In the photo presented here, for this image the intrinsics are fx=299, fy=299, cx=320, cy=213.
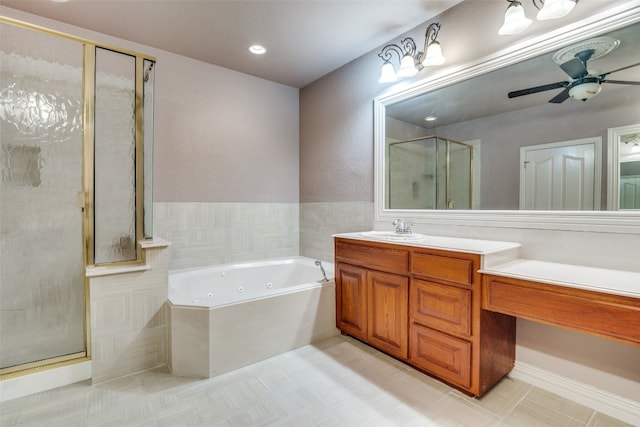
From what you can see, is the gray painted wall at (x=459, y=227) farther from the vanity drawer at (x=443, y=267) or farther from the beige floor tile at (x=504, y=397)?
the vanity drawer at (x=443, y=267)

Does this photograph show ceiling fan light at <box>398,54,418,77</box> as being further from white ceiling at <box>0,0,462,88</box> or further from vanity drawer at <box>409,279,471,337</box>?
vanity drawer at <box>409,279,471,337</box>

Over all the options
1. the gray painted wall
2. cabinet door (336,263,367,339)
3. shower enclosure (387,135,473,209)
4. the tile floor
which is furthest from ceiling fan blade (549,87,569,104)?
the tile floor

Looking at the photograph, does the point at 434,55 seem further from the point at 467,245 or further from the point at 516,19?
the point at 467,245

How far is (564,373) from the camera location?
167cm

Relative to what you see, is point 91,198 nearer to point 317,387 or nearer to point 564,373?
point 317,387

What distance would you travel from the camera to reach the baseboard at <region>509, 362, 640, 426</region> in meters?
1.47

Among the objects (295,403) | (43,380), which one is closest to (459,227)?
(295,403)

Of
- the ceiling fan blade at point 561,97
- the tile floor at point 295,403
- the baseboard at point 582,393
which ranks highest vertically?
the ceiling fan blade at point 561,97

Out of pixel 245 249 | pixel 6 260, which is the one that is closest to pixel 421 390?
pixel 245 249

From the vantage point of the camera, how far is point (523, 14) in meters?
1.62

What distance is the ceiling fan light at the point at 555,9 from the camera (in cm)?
149

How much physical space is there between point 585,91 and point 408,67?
108cm

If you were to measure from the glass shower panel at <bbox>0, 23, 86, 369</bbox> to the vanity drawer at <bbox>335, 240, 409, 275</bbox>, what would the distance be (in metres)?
1.79

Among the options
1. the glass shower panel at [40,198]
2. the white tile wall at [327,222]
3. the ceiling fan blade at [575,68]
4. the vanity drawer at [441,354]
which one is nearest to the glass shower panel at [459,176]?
the ceiling fan blade at [575,68]
